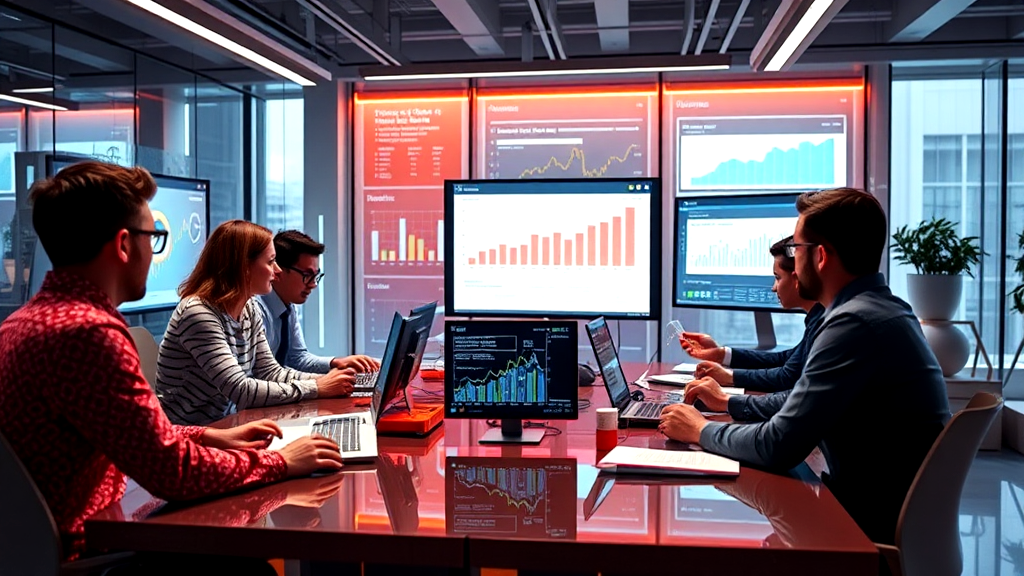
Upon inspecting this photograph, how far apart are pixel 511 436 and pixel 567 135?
15.3 ft

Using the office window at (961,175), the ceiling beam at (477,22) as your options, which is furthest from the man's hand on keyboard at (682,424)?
the office window at (961,175)

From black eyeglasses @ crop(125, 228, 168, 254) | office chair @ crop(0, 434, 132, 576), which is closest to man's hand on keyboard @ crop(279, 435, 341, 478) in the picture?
office chair @ crop(0, 434, 132, 576)

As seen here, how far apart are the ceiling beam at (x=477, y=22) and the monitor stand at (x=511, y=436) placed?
3600mm

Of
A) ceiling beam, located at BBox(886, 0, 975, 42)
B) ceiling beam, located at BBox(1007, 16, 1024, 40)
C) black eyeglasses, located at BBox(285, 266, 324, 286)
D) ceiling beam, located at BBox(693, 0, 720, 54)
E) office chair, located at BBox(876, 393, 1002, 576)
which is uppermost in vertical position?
ceiling beam, located at BBox(1007, 16, 1024, 40)

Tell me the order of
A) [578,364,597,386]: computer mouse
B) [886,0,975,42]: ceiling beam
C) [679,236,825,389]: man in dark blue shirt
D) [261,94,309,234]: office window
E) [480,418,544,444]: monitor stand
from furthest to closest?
[261,94,309,234]: office window
[886,0,975,42]: ceiling beam
[578,364,597,386]: computer mouse
[679,236,825,389]: man in dark blue shirt
[480,418,544,444]: monitor stand

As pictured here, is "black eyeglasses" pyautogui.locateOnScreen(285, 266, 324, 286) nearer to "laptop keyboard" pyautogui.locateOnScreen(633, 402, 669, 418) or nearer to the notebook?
the notebook

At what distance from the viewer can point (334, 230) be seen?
6.78 metres

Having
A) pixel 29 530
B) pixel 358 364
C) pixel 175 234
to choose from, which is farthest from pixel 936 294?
pixel 29 530

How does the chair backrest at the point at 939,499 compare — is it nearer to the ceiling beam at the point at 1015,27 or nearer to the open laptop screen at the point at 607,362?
the open laptop screen at the point at 607,362

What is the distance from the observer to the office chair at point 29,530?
159 centimetres

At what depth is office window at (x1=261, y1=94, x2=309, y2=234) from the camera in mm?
7398

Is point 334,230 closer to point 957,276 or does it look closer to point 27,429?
point 957,276

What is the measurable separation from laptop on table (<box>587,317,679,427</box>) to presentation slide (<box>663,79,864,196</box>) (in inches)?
157

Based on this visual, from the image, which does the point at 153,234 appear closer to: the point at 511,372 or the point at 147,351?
the point at 511,372
